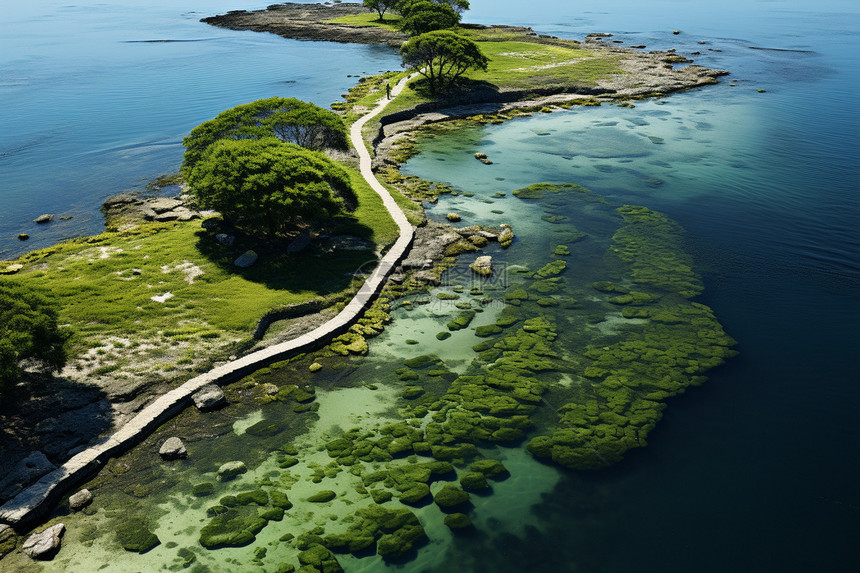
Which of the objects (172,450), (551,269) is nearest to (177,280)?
(172,450)

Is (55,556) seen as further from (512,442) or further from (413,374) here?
(512,442)

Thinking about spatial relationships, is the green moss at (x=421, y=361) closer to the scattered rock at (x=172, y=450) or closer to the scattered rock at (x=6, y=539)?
the scattered rock at (x=172, y=450)

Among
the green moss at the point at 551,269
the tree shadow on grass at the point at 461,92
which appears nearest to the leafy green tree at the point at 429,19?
the tree shadow on grass at the point at 461,92

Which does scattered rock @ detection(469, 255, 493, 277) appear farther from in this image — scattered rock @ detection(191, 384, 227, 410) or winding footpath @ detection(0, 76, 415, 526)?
scattered rock @ detection(191, 384, 227, 410)

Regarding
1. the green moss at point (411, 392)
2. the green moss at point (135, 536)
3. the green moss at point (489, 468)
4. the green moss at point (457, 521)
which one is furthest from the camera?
the green moss at point (411, 392)

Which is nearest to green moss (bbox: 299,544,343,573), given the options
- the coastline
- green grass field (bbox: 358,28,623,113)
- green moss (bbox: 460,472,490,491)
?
green moss (bbox: 460,472,490,491)

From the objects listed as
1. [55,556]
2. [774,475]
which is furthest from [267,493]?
[774,475]
